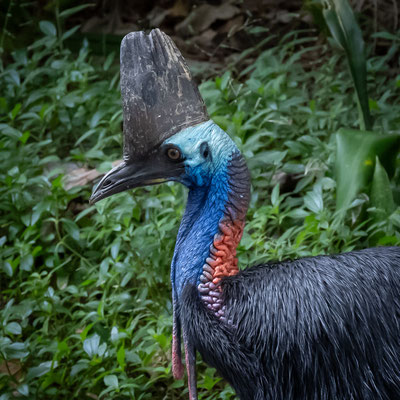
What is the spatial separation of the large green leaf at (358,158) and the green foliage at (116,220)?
5 centimetres

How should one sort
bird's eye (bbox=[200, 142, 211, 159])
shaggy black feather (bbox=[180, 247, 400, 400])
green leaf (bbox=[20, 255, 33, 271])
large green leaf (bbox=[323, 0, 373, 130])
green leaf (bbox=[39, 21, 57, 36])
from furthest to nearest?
green leaf (bbox=[39, 21, 57, 36]) < large green leaf (bbox=[323, 0, 373, 130]) < green leaf (bbox=[20, 255, 33, 271]) < bird's eye (bbox=[200, 142, 211, 159]) < shaggy black feather (bbox=[180, 247, 400, 400])

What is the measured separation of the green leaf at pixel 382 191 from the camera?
3.10m

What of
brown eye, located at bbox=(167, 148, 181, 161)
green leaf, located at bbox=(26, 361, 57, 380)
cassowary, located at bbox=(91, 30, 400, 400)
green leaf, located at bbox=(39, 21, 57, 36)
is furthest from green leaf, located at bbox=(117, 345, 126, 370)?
green leaf, located at bbox=(39, 21, 57, 36)

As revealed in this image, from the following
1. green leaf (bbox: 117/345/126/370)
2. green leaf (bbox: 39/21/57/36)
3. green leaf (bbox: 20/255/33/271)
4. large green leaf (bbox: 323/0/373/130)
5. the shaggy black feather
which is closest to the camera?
the shaggy black feather

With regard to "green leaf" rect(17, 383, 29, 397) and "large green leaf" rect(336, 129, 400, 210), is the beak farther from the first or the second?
"large green leaf" rect(336, 129, 400, 210)

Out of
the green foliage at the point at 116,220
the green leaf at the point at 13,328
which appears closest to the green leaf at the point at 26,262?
the green foliage at the point at 116,220

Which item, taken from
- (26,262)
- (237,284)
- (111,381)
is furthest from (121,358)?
(237,284)

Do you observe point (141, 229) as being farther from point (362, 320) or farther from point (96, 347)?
point (362, 320)

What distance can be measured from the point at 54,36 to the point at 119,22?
2.44ft

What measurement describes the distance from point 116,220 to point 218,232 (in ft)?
4.46

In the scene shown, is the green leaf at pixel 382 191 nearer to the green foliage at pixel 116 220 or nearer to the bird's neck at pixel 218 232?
the green foliage at pixel 116 220

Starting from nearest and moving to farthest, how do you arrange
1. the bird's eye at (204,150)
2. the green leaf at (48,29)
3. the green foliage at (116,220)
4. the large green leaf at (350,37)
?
1. the bird's eye at (204,150)
2. the green foliage at (116,220)
3. the large green leaf at (350,37)
4. the green leaf at (48,29)

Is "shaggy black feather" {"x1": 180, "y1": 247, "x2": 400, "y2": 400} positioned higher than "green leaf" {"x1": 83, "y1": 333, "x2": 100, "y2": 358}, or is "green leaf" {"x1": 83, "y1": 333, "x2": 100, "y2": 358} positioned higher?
"shaggy black feather" {"x1": 180, "y1": 247, "x2": 400, "y2": 400}

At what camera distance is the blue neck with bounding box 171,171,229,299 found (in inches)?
83.8
